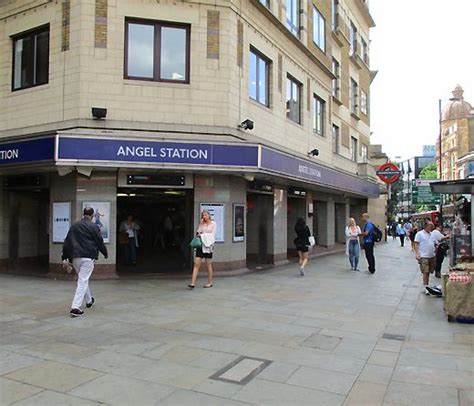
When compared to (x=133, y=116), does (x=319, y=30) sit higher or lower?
higher

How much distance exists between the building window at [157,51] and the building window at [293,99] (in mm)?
5211

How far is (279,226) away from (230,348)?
10.4m

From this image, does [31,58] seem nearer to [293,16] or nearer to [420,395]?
[293,16]

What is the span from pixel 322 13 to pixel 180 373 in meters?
19.0

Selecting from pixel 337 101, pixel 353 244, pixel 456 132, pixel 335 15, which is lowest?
pixel 353 244

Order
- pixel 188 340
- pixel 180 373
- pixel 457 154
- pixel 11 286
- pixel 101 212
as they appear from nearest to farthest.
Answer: pixel 180 373, pixel 188 340, pixel 11 286, pixel 101 212, pixel 457 154

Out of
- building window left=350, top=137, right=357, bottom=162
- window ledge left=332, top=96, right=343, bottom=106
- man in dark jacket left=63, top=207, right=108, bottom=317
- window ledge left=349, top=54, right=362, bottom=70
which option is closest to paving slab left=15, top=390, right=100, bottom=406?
man in dark jacket left=63, top=207, right=108, bottom=317

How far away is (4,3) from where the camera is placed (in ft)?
45.1

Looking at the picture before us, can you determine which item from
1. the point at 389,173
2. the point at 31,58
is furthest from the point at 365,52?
the point at 31,58

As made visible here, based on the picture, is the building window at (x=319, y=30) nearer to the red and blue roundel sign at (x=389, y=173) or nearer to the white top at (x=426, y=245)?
the red and blue roundel sign at (x=389, y=173)

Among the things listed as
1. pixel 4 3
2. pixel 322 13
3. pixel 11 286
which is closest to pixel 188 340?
pixel 11 286

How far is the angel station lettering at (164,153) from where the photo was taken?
36.8 feet

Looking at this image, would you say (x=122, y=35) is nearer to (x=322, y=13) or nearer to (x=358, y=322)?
(x=358, y=322)

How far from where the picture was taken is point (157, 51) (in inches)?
493
